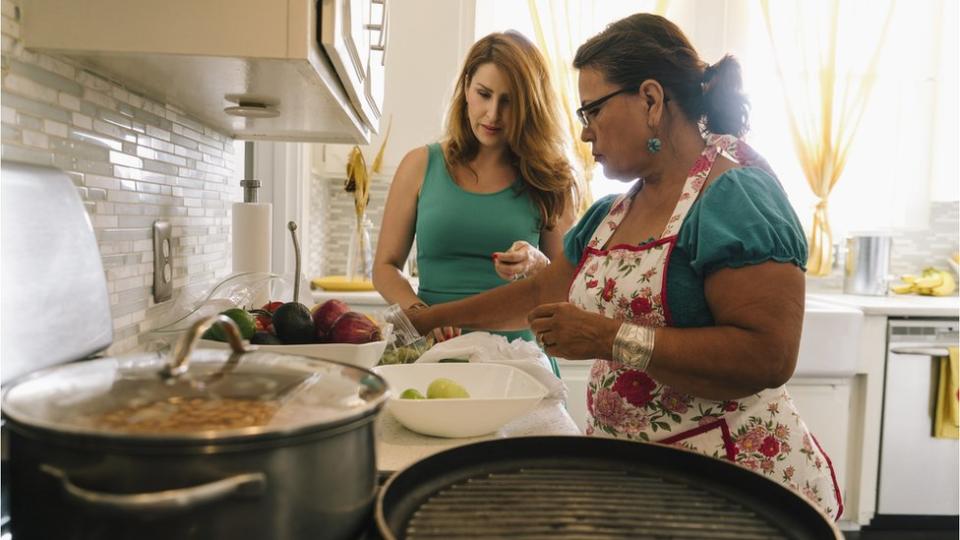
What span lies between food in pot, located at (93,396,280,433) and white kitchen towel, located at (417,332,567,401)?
710mm

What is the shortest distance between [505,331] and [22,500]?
1.28m

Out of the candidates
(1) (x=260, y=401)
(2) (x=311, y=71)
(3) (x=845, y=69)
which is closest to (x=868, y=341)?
(3) (x=845, y=69)

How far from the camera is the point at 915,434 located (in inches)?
113

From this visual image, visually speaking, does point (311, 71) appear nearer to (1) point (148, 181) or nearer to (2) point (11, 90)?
(2) point (11, 90)

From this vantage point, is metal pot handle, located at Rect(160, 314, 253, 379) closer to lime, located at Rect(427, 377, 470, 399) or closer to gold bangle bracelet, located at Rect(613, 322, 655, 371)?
lime, located at Rect(427, 377, 470, 399)

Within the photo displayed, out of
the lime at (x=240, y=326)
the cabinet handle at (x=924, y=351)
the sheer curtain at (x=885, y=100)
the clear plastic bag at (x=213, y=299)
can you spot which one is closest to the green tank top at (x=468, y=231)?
the clear plastic bag at (x=213, y=299)

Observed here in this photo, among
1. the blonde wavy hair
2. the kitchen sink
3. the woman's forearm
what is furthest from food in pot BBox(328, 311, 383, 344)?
the kitchen sink

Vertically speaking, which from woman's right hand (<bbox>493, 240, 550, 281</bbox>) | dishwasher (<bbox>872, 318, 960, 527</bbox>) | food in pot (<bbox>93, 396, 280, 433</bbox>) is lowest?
dishwasher (<bbox>872, 318, 960, 527</bbox>)

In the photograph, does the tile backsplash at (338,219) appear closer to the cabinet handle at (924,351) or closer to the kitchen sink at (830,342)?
the kitchen sink at (830,342)

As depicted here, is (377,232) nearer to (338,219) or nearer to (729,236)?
(338,219)

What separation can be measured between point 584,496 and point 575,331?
0.45m

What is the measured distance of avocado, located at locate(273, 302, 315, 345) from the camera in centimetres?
93

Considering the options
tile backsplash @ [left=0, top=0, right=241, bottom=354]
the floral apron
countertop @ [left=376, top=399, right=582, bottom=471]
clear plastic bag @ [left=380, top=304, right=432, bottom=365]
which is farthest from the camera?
clear plastic bag @ [left=380, top=304, right=432, bottom=365]

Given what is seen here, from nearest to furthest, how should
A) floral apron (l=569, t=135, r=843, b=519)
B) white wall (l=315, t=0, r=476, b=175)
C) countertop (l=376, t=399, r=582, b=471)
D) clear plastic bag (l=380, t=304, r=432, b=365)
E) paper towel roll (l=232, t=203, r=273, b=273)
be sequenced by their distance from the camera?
countertop (l=376, t=399, r=582, b=471) → floral apron (l=569, t=135, r=843, b=519) → clear plastic bag (l=380, t=304, r=432, b=365) → paper towel roll (l=232, t=203, r=273, b=273) → white wall (l=315, t=0, r=476, b=175)
